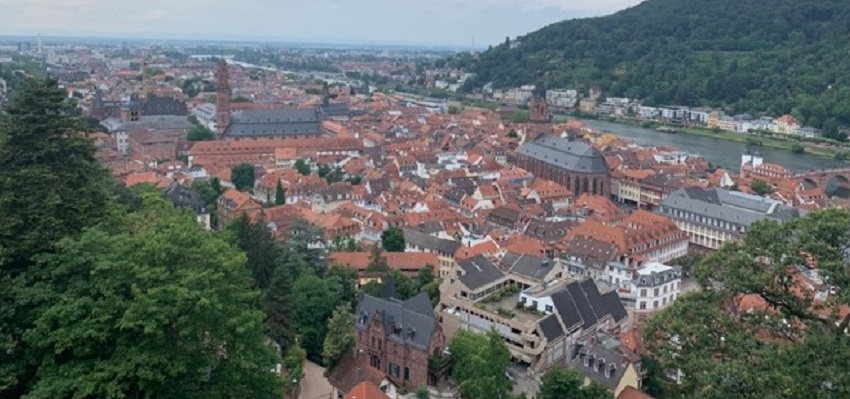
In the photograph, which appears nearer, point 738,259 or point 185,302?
point 738,259

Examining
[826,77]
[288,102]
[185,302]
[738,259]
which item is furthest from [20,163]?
[826,77]

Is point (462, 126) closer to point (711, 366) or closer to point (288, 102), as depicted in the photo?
point (288, 102)

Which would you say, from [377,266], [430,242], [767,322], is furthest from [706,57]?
[767,322]

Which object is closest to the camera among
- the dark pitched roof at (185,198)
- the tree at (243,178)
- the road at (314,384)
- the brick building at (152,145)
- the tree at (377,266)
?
the road at (314,384)

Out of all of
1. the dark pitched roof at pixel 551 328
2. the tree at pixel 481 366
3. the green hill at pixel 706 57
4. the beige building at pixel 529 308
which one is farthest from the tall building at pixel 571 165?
the green hill at pixel 706 57

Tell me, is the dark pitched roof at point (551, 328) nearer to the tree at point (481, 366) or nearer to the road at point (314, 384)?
the tree at point (481, 366)

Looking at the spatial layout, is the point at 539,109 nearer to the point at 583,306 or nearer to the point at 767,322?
the point at 583,306
